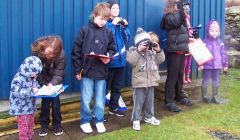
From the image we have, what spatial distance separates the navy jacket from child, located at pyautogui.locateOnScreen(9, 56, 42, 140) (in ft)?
2.44

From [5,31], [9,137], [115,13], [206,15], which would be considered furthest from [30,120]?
[206,15]

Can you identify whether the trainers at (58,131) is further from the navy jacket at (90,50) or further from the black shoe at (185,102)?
the black shoe at (185,102)

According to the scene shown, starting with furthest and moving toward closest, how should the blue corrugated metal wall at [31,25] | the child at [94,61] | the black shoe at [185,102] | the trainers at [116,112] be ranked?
the black shoe at [185,102] < the trainers at [116,112] < the blue corrugated metal wall at [31,25] < the child at [94,61]

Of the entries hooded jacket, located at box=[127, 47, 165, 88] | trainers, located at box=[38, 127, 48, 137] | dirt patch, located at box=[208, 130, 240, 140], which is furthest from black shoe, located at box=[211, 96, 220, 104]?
trainers, located at box=[38, 127, 48, 137]

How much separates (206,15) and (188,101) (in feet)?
7.26

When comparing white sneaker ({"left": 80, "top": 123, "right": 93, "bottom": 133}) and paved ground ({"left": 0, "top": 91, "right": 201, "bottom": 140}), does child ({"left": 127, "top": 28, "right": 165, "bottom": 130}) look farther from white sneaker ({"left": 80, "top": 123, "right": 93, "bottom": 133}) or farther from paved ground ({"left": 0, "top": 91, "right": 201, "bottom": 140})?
white sneaker ({"left": 80, "top": 123, "right": 93, "bottom": 133})

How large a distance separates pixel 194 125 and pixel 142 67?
3.90 ft

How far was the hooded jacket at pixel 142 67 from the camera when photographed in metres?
6.04

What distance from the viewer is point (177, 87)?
7.11 metres

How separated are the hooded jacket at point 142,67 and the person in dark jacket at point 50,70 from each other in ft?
3.39

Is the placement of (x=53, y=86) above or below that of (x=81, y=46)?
below

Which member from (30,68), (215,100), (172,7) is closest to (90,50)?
(30,68)

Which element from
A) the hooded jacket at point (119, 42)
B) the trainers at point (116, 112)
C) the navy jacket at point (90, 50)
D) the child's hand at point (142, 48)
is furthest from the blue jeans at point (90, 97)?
the child's hand at point (142, 48)

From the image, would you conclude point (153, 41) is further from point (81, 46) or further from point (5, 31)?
point (5, 31)
